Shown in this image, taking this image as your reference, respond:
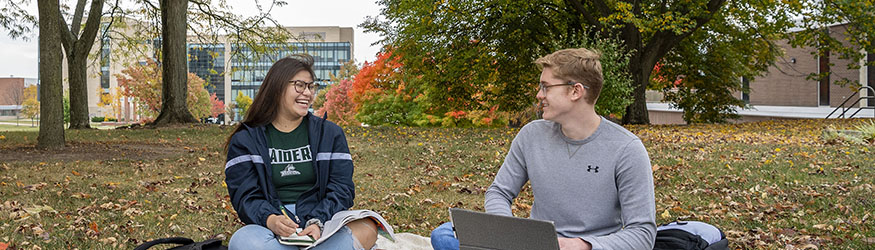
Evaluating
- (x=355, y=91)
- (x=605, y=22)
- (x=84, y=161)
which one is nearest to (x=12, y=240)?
(x=84, y=161)

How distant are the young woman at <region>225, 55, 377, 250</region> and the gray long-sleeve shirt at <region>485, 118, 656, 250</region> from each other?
0.97 m

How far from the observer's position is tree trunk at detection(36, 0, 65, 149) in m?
11.8

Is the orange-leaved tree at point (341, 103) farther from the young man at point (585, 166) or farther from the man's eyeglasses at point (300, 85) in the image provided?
the young man at point (585, 166)

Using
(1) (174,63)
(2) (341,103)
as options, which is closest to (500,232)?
(1) (174,63)

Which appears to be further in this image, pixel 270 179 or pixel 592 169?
pixel 270 179

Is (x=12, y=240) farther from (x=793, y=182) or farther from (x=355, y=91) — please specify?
(x=355, y=91)

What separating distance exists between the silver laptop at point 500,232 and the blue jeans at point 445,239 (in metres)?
0.51

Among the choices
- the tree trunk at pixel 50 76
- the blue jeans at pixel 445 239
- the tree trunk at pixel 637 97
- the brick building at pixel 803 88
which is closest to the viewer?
the blue jeans at pixel 445 239

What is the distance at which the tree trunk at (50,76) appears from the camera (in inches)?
463

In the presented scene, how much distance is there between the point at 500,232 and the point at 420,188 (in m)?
5.62

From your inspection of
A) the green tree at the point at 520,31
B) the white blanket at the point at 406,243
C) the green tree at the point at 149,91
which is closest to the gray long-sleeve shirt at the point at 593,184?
the white blanket at the point at 406,243

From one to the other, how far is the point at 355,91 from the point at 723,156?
29218 millimetres

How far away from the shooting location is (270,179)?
3.51m

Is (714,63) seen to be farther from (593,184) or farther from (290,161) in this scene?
(593,184)
